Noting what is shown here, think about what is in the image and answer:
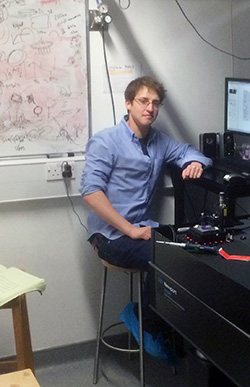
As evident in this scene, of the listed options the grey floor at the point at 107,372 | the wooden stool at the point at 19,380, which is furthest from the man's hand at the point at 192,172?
the wooden stool at the point at 19,380

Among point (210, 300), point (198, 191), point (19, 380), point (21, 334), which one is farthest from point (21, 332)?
A: point (198, 191)

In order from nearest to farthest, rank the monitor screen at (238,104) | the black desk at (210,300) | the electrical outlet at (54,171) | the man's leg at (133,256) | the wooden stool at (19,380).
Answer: the black desk at (210,300)
the wooden stool at (19,380)
the man's leg at (133,256)
the electrical outlet at (54,171)
the monitor screen at (238,104)

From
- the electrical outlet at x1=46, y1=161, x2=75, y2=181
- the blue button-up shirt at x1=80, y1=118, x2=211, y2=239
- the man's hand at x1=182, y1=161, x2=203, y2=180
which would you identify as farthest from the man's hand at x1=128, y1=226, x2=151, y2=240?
the electrical outlet at x1=46, y1=161, x2=75, y2=181

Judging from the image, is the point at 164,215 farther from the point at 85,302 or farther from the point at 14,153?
the point at 14,153

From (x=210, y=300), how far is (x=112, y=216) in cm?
86

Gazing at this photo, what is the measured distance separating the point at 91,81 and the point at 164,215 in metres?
0.78

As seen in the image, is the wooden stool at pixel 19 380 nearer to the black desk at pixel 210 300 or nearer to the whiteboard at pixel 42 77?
the black desk at pixel 210 300

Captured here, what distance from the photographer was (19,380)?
1.48 m

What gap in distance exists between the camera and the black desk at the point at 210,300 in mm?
1328

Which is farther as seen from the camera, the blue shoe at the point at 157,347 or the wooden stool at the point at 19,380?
the blue shoe at the point at 157,347

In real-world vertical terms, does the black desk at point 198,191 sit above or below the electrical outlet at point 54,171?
below

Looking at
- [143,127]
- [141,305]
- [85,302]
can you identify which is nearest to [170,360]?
[141,305]

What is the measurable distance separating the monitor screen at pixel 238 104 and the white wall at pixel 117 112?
10cm

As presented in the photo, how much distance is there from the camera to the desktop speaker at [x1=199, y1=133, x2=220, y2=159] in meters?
2.63
